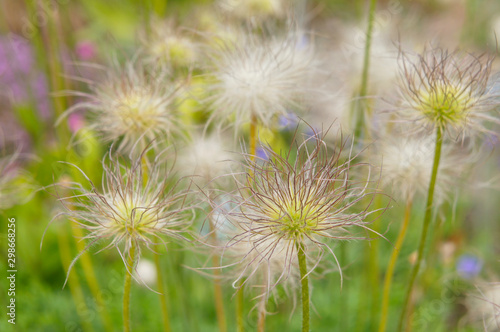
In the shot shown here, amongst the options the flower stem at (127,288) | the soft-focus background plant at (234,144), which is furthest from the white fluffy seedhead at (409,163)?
the flower stem at (127,288)

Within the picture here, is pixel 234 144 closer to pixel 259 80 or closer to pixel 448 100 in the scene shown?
pixel 259 80

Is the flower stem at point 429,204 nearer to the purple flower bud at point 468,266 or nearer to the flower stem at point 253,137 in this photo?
the flower stem at point 253,137

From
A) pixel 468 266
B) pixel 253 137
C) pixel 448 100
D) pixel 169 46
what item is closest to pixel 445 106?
pixel 448 100

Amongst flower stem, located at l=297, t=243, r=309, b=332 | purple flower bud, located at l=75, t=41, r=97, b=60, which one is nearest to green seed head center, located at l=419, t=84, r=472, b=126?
flower stem, located at l=297, t=243, r=309, b=332

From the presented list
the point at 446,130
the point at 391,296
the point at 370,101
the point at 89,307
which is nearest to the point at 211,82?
the point at 370,101

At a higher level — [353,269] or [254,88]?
[254,88]

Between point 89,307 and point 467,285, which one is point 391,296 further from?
point 89,307

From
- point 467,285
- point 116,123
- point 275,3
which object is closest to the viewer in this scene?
point 116,123

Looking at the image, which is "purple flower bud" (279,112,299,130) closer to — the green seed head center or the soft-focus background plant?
the soft-focus background plant
